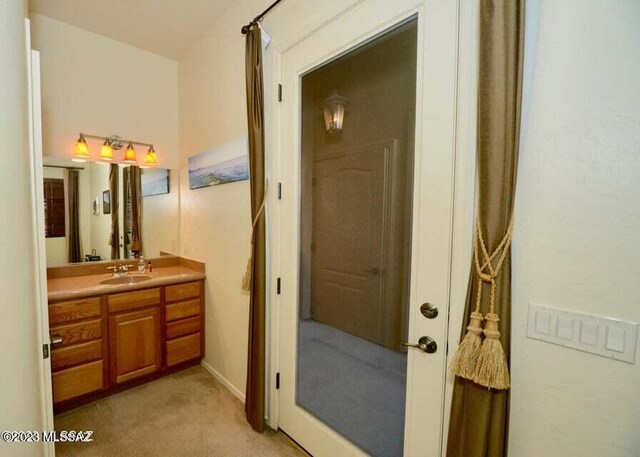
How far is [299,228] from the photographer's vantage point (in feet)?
5.85

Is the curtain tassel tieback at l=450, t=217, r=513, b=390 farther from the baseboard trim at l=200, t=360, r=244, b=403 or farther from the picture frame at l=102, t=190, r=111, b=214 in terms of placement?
the picture frame at l=102, t=190, r=111, b=214

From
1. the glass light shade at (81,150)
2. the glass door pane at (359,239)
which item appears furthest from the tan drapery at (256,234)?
the glass light shade at (81,150)

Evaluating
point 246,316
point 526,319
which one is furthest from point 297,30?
point 246,316

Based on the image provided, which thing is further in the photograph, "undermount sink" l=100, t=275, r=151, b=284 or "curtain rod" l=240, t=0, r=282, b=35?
"undermount sink" l=100, t=275, r=151, b=284

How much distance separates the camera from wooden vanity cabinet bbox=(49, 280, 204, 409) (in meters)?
2.02

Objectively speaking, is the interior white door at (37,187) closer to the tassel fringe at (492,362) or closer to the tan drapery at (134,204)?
the tassel fringe at (492,362)

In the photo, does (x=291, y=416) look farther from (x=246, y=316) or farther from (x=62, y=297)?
(x=62, y=297)

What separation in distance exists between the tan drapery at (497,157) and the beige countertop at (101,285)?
95.7 inches

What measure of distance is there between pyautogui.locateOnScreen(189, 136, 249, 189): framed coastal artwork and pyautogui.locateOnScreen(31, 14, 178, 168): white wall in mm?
562

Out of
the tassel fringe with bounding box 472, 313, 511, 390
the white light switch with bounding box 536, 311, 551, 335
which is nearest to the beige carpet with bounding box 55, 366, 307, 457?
the tassel fringe with bounding box 472, 313, 511, 390

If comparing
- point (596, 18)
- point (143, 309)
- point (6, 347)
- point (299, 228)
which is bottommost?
point (143, 309)

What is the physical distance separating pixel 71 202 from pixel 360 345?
2.81 m

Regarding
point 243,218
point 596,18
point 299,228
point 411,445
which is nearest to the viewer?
point 596,18

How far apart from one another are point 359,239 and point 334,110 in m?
0.77
